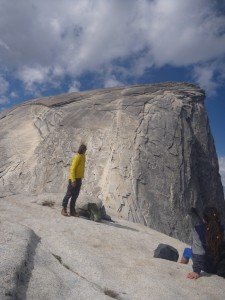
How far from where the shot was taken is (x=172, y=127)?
25078 millimetres

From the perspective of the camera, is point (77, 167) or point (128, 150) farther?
point (128, 150)

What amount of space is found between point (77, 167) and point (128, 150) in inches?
435

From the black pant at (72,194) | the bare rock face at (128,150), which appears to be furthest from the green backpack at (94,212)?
the bare rock face at (128,150)

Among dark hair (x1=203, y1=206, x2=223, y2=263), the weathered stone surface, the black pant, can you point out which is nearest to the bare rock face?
A: the black pant

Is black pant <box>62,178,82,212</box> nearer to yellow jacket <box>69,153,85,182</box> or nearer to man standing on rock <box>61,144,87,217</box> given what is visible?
man standing on rock <box>61,144,87,217</box>

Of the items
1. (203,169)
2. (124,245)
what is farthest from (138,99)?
(124,245)

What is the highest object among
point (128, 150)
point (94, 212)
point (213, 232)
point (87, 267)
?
point (128, 150)

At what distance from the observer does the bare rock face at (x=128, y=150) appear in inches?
792

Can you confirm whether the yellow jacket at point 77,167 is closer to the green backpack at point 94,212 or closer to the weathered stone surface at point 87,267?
the green backpack at point 94,212

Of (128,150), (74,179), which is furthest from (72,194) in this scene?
(128,150)

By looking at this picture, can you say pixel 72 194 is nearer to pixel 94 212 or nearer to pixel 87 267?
pixel 94 212

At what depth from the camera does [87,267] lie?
7352 millimetres

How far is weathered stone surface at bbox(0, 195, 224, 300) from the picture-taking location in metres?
5.99

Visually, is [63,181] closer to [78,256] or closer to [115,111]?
[115,111]
